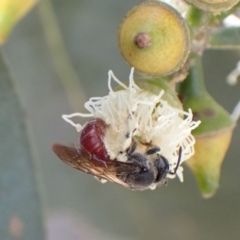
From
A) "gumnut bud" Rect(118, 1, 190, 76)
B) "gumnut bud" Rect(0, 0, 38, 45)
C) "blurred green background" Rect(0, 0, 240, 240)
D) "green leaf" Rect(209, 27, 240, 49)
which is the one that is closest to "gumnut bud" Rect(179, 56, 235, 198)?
"green leaf" Rect(209, 27, 240, 49)

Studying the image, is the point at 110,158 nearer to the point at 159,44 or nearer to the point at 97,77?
the point at 159,44

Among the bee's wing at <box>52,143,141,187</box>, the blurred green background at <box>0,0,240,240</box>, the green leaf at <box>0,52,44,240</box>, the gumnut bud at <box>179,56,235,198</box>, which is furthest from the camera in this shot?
the blurred green background at <box>0,0,240,240</box>

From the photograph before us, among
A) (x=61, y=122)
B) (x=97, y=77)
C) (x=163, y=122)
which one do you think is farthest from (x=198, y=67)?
(x=61, y=122)

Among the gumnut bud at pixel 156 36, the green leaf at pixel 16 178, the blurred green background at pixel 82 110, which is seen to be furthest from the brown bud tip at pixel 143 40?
the blurred green background at pixel 82 110

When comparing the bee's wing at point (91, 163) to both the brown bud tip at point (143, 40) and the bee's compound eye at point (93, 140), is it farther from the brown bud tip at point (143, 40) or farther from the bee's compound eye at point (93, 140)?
the brown bud tip at point (143, 40)

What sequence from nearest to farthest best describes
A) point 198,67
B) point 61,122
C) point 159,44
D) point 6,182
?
point 159,44, point 198,67, point 6,182, point 61,122

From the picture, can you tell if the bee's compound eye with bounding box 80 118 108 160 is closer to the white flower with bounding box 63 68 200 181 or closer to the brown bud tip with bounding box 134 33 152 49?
the white flower with bounding box 63 68 200 181
